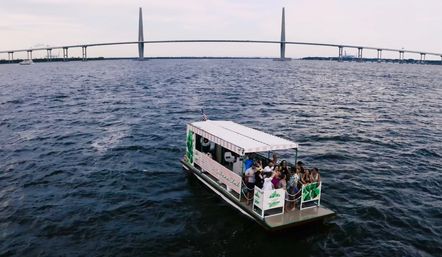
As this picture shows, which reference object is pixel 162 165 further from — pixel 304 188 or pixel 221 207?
pixel 304 188

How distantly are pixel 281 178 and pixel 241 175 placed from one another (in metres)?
1.84

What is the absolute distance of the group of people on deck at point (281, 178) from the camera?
15.6 m

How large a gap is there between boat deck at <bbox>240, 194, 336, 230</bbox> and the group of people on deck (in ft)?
1.41

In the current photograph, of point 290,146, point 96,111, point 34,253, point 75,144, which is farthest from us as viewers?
point 96,111

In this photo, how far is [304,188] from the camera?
605 inches

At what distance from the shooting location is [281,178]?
1600cm

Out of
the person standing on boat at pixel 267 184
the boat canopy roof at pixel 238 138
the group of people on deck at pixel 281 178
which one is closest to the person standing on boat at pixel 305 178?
the group of people on deck at pixel 281 178

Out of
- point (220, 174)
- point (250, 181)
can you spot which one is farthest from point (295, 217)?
point (220, 174)

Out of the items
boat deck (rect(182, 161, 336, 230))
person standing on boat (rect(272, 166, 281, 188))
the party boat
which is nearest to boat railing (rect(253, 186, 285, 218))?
the party boat

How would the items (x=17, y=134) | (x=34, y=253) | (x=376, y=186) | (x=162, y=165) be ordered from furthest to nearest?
1. (x=17, y=134)
2. (x=162, y=165)
3. (x=376, y=186)
4. (x=34, y=253)

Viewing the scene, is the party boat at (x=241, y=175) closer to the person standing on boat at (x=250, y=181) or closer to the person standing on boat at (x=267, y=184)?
the person standing on boat at (x=250, y=181)

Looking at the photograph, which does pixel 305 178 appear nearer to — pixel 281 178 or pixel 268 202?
pixel 281 178

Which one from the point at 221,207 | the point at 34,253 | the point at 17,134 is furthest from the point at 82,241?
the point at 17,134

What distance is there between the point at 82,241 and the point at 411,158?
72.9 feet
